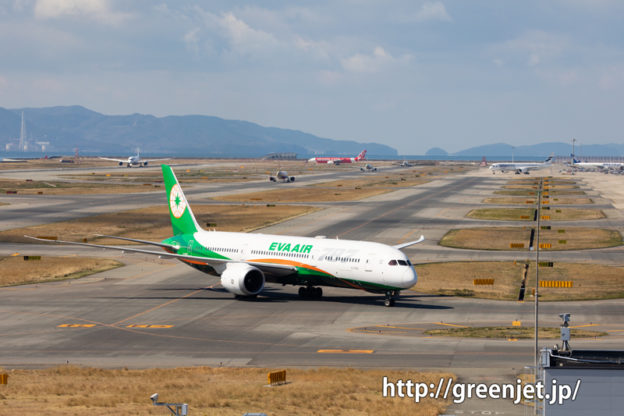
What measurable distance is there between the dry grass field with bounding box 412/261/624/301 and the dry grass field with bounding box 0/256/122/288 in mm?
31677

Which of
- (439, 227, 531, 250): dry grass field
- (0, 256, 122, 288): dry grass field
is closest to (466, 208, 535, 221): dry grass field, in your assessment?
(439, 227, 531, 250): dry grass field

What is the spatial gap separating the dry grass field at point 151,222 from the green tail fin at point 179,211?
99.2 feet

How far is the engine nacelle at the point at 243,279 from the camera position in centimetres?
6344

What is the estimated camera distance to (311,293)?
213ft

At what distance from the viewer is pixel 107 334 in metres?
52.9

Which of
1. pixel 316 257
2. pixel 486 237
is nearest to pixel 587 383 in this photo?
pixel 316 257

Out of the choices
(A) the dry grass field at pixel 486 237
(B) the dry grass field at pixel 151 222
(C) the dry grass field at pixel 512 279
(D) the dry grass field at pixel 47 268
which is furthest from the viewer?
(B) the dry grass field at pixel 151 222

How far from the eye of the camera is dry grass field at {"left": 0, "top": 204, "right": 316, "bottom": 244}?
350 feet

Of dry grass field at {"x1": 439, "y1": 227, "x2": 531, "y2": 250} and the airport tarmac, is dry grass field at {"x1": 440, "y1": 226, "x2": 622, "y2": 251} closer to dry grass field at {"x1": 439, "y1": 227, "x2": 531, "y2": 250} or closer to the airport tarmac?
dry grass field at {"x1": 439, "y1": 227, "x2": 531, "y2": 250}

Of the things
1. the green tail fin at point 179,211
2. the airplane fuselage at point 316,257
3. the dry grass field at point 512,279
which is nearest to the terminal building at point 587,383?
the airplane fuselage at point 316,257

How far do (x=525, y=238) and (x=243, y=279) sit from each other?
53484 mm

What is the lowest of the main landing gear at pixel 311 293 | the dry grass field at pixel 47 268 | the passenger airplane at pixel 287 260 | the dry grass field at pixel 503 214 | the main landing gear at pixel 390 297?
the dry grass field at pixel 47 268

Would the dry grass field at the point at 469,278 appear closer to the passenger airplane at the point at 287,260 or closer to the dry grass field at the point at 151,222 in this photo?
the passenger airplane at the point at 287,260

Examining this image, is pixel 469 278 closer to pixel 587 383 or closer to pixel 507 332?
pixel 507 332
